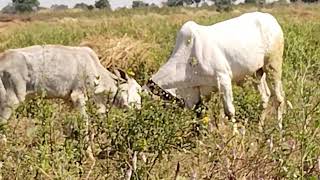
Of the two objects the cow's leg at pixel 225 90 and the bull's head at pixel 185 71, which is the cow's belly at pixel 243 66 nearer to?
the cow's leg at pixel 225 90

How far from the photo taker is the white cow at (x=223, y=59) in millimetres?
9078

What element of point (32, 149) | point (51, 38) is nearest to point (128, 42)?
point (51, 38)

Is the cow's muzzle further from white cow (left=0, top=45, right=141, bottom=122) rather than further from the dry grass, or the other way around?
the dry grass

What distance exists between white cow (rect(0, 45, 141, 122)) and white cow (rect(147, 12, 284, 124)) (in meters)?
0.62

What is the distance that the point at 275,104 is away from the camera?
393 inches

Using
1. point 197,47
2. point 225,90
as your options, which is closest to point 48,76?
point 197,47

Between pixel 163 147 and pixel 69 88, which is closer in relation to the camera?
pixel 163 147

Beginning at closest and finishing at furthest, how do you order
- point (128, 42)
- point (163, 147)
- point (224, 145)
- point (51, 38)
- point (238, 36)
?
1. point (224, 145)
2. point (163, 147)
3. point (238, 36)
4. point (128, 42)
5. point (51, 38)

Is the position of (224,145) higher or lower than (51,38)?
higher

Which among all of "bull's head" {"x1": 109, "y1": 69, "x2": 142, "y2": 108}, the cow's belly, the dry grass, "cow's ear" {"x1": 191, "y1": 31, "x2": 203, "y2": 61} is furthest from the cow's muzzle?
the dry grass

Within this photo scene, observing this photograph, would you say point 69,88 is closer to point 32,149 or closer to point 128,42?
point 32,149

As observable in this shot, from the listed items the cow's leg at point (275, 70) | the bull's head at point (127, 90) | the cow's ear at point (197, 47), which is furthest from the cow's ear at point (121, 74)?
the cow's leg at point (275, 70)

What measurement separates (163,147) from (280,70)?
5.25 metres

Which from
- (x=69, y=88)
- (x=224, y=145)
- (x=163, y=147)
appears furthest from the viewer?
(x=69, y=88)
